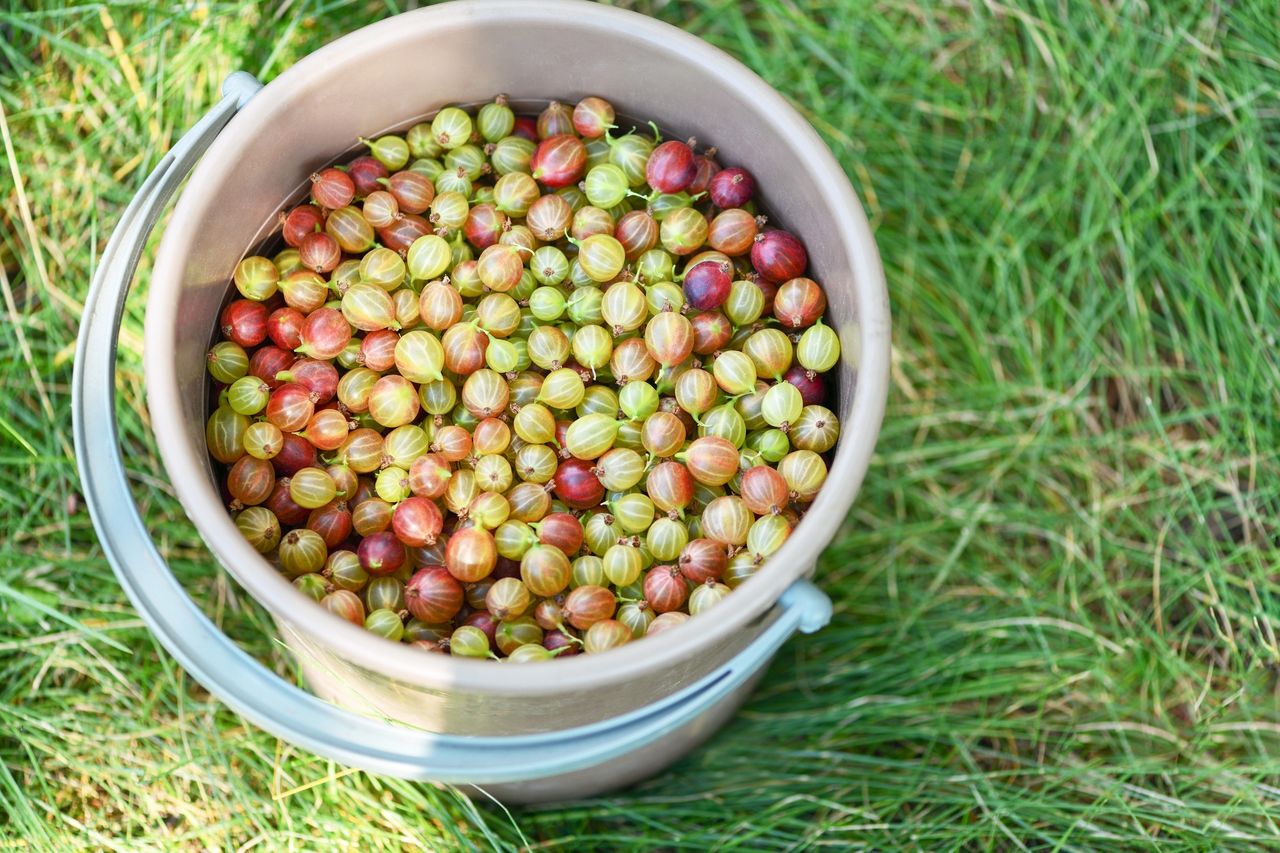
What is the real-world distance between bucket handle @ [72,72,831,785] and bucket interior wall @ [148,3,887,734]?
0.04 meters

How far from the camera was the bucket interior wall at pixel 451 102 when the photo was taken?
1569mm

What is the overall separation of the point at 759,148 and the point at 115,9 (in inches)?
58.4

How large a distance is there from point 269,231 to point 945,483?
162cm

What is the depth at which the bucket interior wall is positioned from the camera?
157 cm

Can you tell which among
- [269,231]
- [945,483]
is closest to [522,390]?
[269,231]

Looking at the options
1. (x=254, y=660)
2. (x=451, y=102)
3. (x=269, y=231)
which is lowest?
(x=254, y=660)

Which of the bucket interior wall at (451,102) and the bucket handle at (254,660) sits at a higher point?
the bucket interior wall at (451,102)

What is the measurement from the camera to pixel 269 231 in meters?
1.79

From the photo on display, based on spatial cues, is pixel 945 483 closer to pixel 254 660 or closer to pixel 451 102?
pixel 451 102

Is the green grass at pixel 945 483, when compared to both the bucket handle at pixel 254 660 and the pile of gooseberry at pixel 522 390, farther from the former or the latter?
the pile of gooseberry at pixel 522 390

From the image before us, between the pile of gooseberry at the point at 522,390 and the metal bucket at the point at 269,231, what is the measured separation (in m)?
0.06

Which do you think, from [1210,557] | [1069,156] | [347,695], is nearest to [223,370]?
[347,695]

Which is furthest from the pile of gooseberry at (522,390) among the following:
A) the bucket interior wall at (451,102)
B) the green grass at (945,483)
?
the green grass at (945,483)

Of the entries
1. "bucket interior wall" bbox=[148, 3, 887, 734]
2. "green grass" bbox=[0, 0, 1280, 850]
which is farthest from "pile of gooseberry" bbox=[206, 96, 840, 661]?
"green grass" bbox=[0, 0, 1280, 850]
